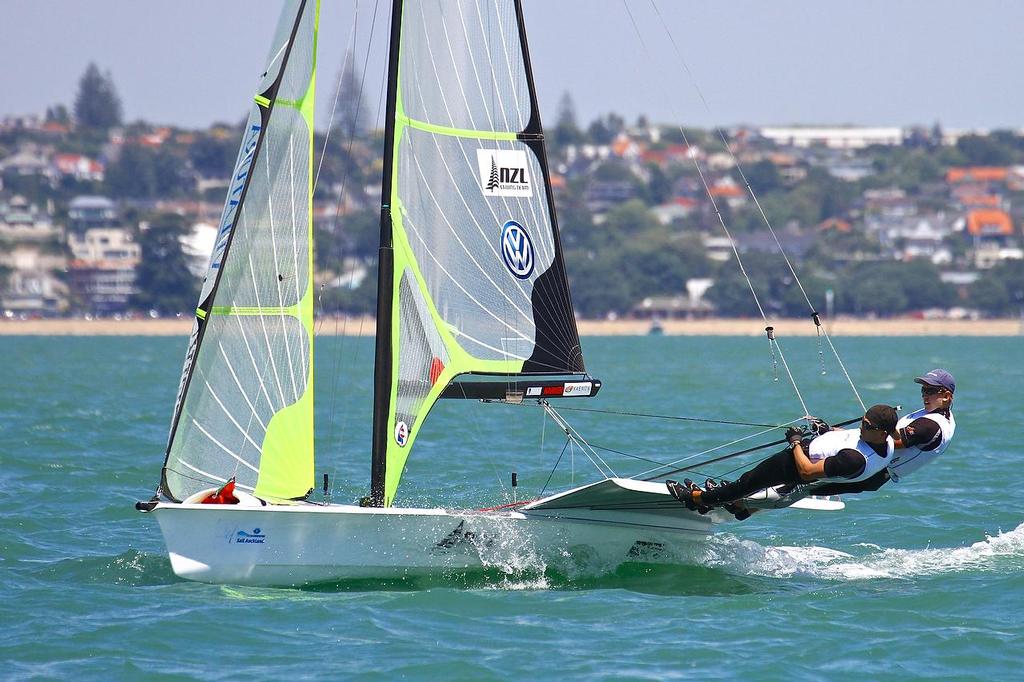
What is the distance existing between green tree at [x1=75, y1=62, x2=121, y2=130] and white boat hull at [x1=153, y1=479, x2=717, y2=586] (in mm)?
184981

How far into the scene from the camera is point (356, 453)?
685 inches

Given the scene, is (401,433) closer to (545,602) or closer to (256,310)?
(256,310)

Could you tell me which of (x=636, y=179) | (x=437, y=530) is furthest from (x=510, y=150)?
(x=636, y=179)

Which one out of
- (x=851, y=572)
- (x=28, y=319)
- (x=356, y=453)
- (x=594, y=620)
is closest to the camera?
(x=594, y=620)

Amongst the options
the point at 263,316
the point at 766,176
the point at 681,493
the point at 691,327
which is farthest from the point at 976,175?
the point at 263,316

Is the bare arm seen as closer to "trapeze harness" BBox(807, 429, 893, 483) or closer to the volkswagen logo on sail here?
"trapeze harness" BBox(807, 429, 893, 483)

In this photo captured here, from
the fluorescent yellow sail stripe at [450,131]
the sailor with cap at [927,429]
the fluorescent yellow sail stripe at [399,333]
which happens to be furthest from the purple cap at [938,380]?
the fluorescent yellow sail stripe at [450,131]

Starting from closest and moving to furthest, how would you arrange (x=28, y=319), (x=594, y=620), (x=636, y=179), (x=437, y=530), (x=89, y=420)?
1. (x=594, y=620)
2. (x=437, y=530)
3. (x=89, y=420)
4. (x=28, y=319)
5. (x=636, y=179)

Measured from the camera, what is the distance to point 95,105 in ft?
615

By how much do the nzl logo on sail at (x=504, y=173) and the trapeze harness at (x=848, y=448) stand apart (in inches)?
104

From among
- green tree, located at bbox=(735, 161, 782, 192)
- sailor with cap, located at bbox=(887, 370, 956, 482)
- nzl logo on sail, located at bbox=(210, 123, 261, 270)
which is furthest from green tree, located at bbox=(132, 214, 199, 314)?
sailor with cap, located at bbox=(887, 370, 956, 482)

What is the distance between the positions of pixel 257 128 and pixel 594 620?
3825mm

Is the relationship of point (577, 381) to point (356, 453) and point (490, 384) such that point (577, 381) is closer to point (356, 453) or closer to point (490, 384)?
point (490, 384)

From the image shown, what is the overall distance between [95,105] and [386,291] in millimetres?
186713
